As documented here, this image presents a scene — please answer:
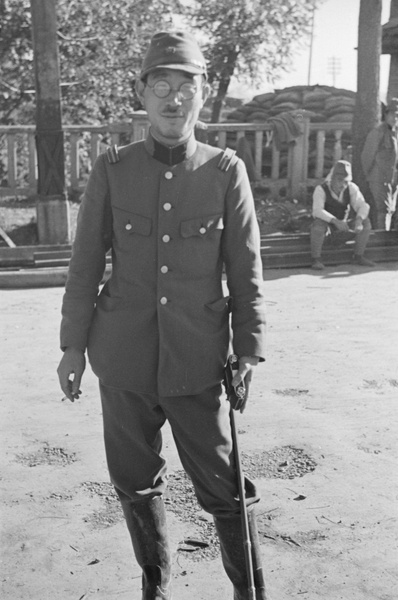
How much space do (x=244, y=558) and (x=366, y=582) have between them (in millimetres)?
593

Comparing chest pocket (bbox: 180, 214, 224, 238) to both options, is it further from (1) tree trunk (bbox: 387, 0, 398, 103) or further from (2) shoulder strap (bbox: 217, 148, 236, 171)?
(1) tree trunk (bbox: 387, 0, 398, 103)

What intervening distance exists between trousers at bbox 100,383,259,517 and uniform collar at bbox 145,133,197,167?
79 cm

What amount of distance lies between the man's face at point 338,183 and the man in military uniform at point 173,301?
25.7ft

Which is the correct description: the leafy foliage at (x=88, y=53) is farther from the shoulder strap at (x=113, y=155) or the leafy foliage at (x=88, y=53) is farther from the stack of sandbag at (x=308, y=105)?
the shoulder strap at (x=113, y=155)

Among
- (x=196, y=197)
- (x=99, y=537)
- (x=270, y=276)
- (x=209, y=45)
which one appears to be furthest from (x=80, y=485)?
(x=209, y=45)

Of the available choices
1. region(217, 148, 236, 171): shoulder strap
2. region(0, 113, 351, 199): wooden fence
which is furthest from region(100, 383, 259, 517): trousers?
region(0, 113, 351, 199): wooden fence

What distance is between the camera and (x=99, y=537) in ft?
12.3

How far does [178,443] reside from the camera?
3088mm

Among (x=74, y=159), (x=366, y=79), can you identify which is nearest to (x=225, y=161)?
(x=366, y=79)

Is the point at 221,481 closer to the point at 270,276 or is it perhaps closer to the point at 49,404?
the point at 49,404

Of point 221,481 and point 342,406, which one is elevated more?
point 221,481

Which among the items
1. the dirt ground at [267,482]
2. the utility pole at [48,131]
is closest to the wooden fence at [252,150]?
the utility pole at [48,131]

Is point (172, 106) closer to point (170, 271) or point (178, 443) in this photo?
point (170, 271)

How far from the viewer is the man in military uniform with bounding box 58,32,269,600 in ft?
9.90
